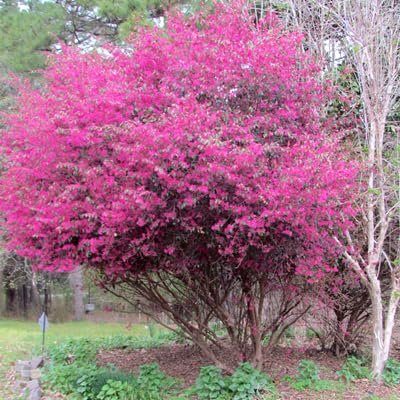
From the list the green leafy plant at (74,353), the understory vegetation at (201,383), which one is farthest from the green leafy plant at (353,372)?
the green leafy plant at (74,353)

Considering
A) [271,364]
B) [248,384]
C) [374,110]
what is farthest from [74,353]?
[374,110]

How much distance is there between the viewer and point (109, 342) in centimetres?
909

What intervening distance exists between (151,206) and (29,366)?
3.56m

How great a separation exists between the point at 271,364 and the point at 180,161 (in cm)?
375

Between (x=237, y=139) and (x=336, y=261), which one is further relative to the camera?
(x=336, y=261)

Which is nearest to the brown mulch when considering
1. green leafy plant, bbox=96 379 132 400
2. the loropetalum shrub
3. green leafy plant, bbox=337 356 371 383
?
green leafy plant, bbox=337 356 371 383

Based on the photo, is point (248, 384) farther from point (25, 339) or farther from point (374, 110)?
point (25, 339)

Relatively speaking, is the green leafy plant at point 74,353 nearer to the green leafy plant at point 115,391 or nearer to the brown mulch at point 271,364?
the brown mulch at point 271,364

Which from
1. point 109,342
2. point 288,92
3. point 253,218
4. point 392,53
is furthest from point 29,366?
point 392,53

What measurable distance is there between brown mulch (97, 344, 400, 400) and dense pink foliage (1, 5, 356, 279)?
140 centimetres

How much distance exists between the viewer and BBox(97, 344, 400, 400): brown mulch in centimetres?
569

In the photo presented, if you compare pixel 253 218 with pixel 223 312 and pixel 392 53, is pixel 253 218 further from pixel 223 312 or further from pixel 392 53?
pixel 392 53

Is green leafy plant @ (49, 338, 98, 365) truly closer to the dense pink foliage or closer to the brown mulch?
the brown mulch

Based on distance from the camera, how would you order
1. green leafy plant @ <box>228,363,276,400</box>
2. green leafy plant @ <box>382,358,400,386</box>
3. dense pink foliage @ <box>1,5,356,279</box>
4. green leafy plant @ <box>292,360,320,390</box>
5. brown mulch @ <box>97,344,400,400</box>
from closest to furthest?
dense pink foliage @ <box>1,5,356,279</box>
green leafy plant @ <box>228,363,276,400</box>
brown mulch @ <box>97,344,400,400</box>
green leafy plant @ <box>292,360,320,390</box>
green leafy plant @ <box>382,358,400,386</box>
